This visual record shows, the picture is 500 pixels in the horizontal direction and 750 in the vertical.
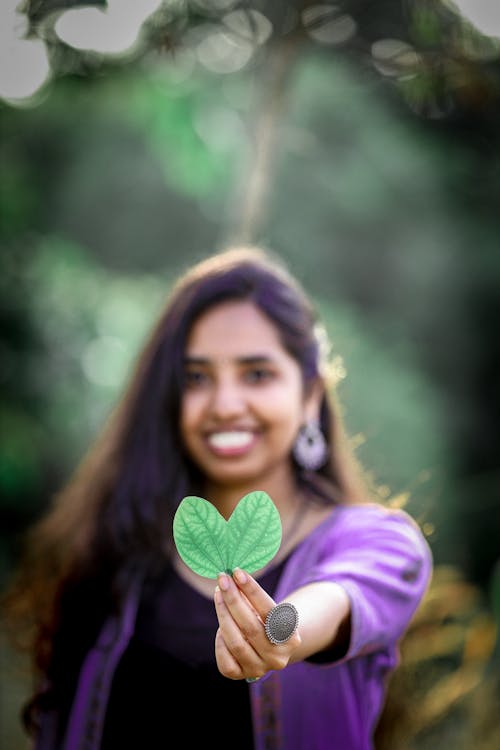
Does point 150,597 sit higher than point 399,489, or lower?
higher

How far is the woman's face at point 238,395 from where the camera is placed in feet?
3.55

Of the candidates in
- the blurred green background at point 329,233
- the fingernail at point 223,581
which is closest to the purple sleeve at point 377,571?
the fingernail at point 223,581

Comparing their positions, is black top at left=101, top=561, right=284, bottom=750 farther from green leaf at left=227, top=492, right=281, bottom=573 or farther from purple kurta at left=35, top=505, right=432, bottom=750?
green leaf at left=227, top=492, right=281, bottom=573

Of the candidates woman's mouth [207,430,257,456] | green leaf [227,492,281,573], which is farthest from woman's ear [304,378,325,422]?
green leaf [227,492,281,573]

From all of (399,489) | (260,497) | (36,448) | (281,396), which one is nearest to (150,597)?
(281,396)

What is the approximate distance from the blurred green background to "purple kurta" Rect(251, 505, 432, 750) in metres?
1.05

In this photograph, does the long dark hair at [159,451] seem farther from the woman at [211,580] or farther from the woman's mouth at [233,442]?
the woman's mouth at [233,442]

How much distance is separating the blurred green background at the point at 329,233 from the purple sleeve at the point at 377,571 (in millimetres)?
1122

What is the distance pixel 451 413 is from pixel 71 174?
6.37 ft

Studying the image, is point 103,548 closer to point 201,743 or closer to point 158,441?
point 158,441

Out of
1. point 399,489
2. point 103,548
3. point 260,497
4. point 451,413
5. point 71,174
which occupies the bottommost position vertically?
point 451,413

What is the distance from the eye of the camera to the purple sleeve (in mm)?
891

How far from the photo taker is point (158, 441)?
Result: 3.97 feet

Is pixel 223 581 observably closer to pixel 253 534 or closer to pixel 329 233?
pixel 253 534
